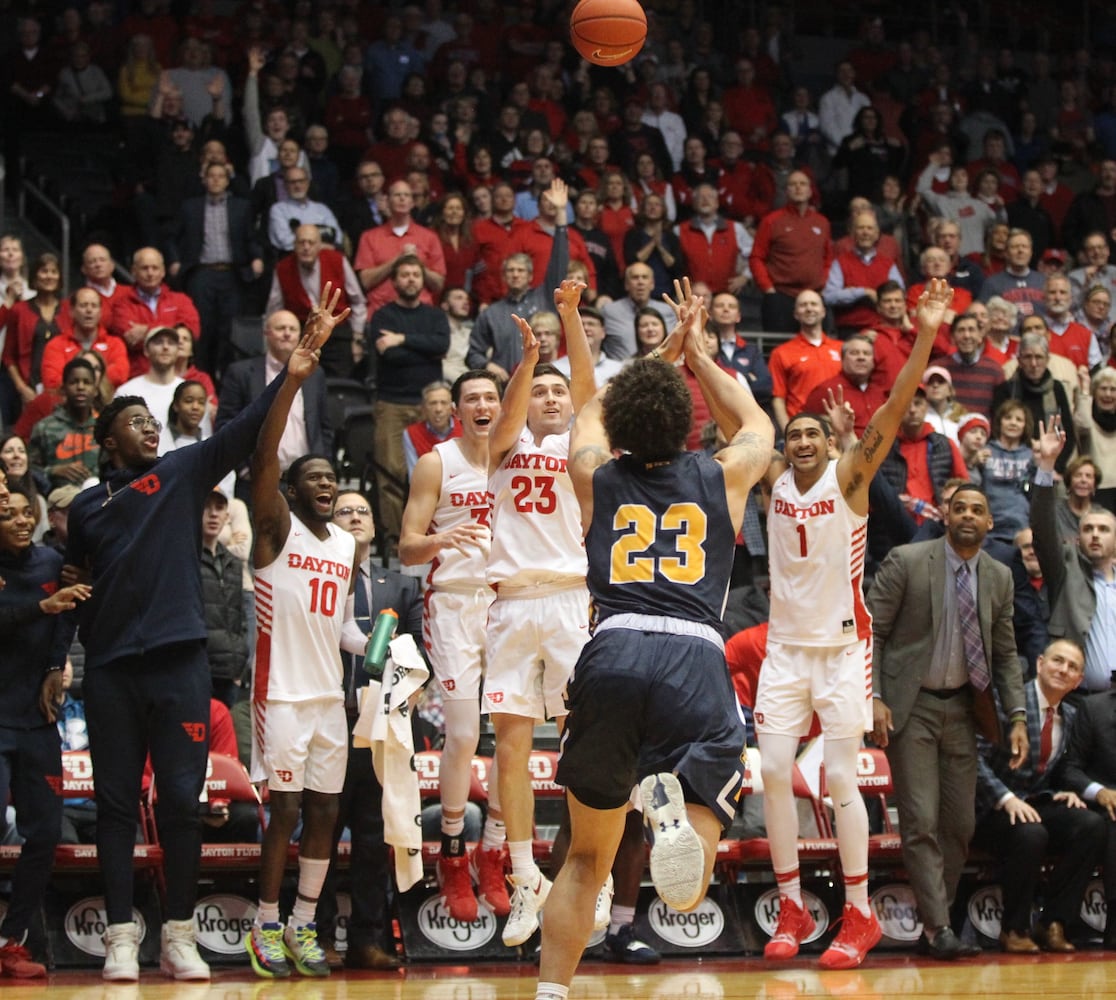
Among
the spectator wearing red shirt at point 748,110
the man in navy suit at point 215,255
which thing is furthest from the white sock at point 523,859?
the spectator wearing red shirt at point 748,110

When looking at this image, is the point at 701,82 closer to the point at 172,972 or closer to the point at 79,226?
the point at 79,226

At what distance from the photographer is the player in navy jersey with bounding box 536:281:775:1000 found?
5.93m

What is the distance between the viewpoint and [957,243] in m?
15.9

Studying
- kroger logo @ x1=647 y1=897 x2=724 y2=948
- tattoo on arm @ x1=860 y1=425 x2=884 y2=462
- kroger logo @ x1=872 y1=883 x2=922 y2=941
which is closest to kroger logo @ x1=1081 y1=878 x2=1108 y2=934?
kroger logo @ x1=872 y1=883 x2=922 y2=941

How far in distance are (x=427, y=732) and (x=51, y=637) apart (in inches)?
106

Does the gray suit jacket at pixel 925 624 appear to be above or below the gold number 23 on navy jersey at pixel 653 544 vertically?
below

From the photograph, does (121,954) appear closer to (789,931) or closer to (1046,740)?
(789,931)

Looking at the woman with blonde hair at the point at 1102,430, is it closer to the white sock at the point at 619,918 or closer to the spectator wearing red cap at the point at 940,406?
the spectator wearing red cap at the point at 940,406

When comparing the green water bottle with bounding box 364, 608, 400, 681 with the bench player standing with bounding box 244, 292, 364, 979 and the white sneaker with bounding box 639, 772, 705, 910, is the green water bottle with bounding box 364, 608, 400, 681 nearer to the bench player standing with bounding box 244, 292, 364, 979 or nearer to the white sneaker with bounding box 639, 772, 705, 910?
the bench player standing with bounding box 244, 292, 364, 979

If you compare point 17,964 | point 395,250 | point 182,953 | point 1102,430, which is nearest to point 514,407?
point 182,953

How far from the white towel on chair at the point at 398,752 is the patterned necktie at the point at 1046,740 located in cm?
382

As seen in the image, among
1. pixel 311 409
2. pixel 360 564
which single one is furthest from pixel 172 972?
pixel 311 409

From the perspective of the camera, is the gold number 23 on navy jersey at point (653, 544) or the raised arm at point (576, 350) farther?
the raised arm at point (576, 350)

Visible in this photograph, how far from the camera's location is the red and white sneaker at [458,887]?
28.4 ft
